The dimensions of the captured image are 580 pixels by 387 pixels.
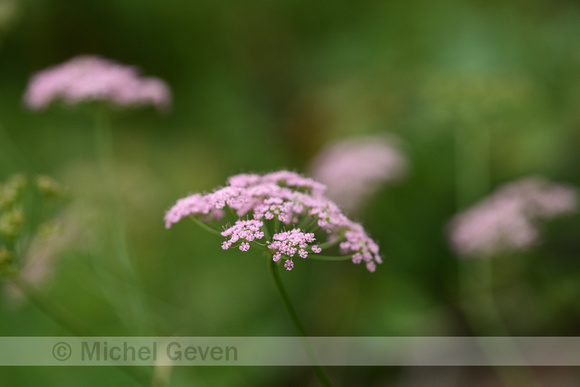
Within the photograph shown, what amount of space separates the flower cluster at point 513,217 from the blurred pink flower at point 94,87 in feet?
6.41

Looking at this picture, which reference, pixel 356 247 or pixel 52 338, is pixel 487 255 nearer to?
pixel 356 247

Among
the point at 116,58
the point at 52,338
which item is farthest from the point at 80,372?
the point at 116,58

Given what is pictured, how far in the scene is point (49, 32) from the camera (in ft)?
21.2

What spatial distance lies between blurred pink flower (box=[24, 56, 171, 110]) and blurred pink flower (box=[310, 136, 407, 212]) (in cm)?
132

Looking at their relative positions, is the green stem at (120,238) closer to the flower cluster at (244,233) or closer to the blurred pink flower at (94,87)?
the blurred pink flower at (94,87)

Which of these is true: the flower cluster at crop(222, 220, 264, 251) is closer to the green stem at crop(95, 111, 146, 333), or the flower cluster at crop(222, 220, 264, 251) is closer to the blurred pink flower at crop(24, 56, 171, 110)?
the green stem at crop(95, 111, 146, 333)

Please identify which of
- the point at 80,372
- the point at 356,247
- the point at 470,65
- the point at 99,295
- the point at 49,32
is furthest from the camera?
the point at 49,32

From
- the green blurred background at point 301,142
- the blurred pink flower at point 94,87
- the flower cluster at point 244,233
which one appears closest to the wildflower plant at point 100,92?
the blurred pink flower at point 94,87

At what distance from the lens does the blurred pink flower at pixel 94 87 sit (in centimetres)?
301

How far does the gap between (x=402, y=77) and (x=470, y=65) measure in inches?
23.8

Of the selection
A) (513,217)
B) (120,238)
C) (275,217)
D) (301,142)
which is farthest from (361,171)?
(275,217)

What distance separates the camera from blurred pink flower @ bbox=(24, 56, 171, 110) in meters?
3.01

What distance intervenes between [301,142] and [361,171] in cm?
187

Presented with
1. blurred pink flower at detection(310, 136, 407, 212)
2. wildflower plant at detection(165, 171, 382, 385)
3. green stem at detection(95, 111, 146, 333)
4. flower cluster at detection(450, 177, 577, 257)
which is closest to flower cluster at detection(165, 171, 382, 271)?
wildflower plant at detection(165, 171, 382, 385)
